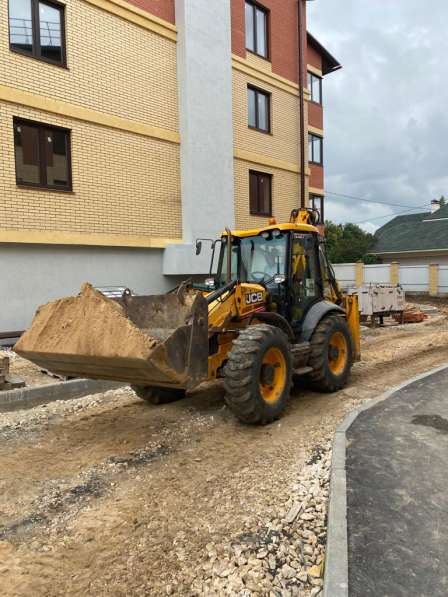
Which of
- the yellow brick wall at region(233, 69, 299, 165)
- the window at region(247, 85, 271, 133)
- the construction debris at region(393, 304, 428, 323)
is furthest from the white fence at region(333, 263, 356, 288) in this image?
the window at region(247, 85, 271, 133)

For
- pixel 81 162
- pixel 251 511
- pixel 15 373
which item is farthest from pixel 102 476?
pixel 81 162

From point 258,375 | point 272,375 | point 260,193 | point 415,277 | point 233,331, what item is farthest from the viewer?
point 415,277

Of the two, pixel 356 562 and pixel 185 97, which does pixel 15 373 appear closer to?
pixel 356 562

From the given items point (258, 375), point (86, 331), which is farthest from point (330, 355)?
point (86, 331)

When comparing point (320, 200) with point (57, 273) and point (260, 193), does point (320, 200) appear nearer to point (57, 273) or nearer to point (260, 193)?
point (260, 193)

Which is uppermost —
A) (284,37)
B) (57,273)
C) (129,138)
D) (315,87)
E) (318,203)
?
(284,37)

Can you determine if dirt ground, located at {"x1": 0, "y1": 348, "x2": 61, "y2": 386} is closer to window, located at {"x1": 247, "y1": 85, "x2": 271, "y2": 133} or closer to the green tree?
window, located at {"x1": 247, "y1": 85, "x2": 271, "y2": 133}

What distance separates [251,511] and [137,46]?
42.8ft

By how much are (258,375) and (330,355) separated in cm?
235

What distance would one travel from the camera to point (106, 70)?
41.9 feet

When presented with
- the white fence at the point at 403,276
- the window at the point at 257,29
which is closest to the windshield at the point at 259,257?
the window at the point at 257,29

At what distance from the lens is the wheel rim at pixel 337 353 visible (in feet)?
25.4

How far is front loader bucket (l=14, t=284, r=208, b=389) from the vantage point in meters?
5.00

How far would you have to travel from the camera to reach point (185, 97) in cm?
1450
